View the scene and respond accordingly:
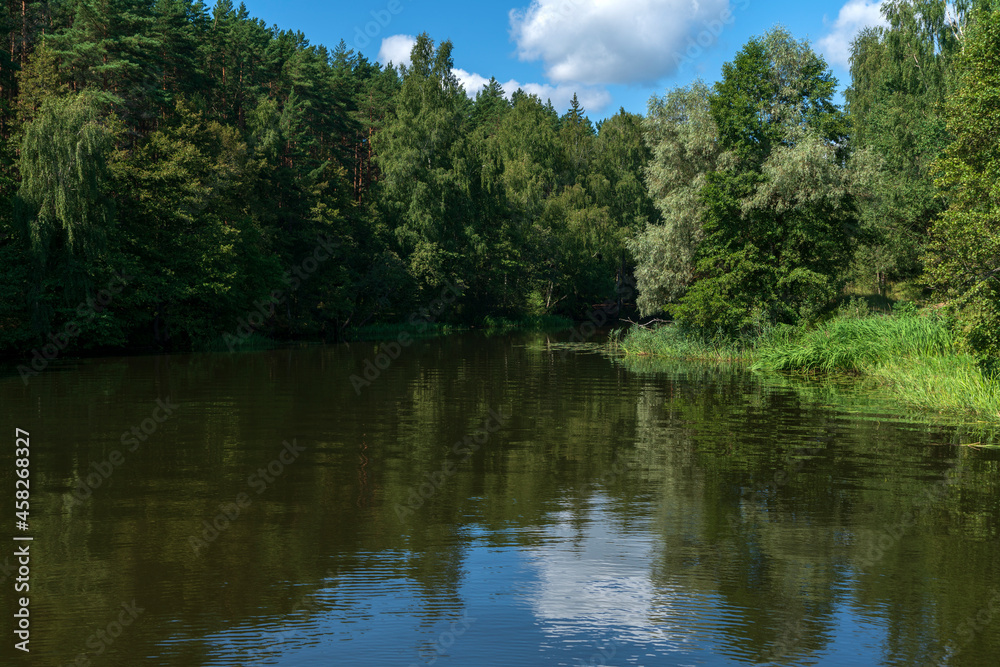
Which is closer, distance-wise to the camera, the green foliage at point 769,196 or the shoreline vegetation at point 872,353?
the shoreline vegetation at point 872,353

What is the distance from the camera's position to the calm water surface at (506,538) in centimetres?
707

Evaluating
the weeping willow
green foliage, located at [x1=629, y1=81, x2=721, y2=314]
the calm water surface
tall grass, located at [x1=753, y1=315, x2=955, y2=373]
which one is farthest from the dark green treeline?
tall grass, located at [x1=753, y1=315, x2=955, y2=373]

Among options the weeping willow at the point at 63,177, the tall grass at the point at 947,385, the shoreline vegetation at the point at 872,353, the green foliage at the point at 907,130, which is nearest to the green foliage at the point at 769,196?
the shoreline vegetation at the point at 872,353

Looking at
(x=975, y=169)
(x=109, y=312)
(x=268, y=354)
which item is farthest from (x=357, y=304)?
(x=975, y=169)

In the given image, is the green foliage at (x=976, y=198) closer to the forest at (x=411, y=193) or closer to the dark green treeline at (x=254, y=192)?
the forest at (x=411, y=193)

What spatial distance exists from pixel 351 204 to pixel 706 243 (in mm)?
36512

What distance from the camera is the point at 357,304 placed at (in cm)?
7100

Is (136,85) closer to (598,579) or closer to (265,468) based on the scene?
(265,468)

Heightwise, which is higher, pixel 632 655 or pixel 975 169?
pixel 975 169

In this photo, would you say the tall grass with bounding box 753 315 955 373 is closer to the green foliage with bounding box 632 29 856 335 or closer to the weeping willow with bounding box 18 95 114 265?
the green foliage with bounding box 632 29 856 335

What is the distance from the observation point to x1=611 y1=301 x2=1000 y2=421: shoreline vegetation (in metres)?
21.5

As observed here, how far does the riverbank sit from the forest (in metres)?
1.23

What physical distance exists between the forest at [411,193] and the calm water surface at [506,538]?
33.2ft

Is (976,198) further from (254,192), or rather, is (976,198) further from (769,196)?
(254,192)
